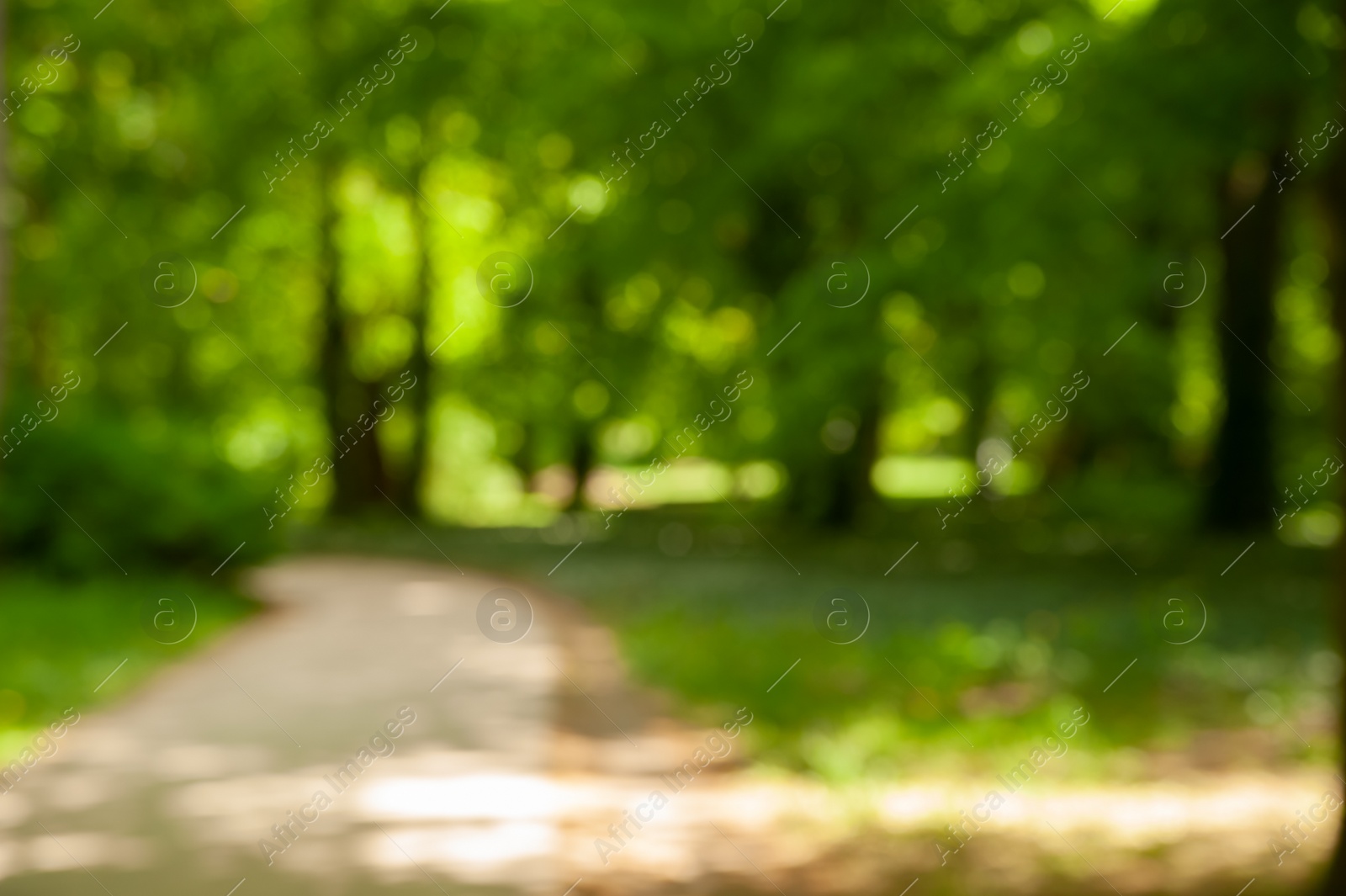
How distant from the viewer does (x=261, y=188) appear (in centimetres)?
2167

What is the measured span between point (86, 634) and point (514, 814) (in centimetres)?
657

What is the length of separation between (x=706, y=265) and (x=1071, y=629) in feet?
35.3

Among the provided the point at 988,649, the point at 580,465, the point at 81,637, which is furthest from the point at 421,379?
the point at 988,649

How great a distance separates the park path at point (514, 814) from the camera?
5.62 meters

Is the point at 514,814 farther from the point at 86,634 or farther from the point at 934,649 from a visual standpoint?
the point at 86,634

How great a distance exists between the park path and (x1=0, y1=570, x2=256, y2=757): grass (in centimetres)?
45

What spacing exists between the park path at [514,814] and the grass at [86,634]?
17.7 inches

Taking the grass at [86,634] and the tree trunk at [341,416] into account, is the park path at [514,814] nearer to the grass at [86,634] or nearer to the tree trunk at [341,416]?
the grass at [86,634]

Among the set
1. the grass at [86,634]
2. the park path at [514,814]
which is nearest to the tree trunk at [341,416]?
the grass at [86,634]

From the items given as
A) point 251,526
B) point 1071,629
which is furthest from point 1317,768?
point 251,526

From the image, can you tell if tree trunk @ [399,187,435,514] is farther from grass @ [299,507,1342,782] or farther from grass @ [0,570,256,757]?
→ grass @ [0,570,256,757]

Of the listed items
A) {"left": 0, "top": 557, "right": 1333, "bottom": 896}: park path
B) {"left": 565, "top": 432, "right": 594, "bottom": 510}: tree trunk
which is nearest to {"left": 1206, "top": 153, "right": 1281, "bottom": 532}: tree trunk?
{"left": 0, "top": 557, "right": 1333, "bottom": 896}: park path

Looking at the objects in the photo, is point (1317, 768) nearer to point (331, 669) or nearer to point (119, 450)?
point (331, 669)

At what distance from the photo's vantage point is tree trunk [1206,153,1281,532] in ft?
59.4
